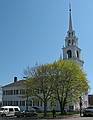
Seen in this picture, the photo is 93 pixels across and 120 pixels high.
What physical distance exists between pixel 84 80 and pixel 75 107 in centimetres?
2891

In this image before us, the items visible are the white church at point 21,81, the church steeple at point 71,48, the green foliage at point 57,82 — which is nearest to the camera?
the green foliage at point 57,82

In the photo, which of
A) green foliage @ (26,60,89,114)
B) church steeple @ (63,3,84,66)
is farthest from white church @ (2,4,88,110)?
green foliage @ (26,60,89,114)

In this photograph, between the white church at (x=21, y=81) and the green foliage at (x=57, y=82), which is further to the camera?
the white church at (x=21, y=81)

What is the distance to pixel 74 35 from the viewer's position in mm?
101688

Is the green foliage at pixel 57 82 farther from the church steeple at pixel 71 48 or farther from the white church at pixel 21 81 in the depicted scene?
the church steeple at pixel 71 48

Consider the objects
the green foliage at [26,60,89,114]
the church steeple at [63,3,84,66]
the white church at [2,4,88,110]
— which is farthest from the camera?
the church steeple at [63,3,84,66]

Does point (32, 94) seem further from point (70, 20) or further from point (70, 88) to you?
point (70, 20)

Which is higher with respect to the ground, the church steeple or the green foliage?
the church steeple

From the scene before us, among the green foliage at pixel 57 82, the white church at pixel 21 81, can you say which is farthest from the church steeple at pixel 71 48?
the green foliage at pixel 57 82

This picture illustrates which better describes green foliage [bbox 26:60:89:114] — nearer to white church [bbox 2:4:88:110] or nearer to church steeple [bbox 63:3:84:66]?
white church [bbox 2:4:88:110]

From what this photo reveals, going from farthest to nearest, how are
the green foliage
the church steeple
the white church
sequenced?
the church steeple < the white church < the green foliage

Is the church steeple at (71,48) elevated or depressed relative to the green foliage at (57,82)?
elevated

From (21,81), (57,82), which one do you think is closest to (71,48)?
(21,81)

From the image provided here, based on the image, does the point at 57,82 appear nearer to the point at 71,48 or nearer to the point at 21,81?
the point at 21,81
